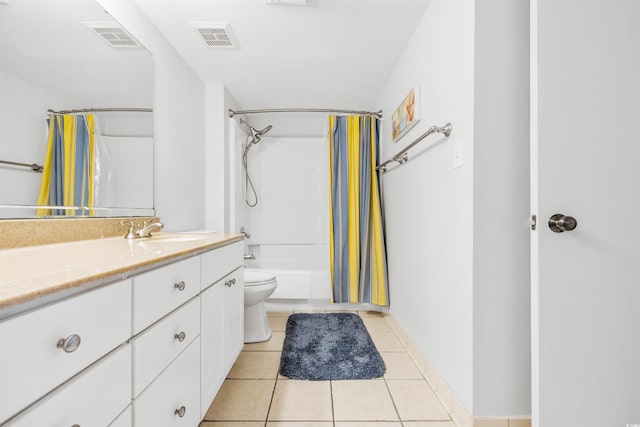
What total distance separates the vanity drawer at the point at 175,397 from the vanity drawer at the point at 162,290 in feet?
0.60

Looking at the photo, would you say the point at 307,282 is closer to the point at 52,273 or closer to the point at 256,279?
the point at 256,279

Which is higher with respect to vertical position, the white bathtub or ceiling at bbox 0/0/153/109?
ceiling at bbox 0/0/153/109

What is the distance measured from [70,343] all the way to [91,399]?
15cm

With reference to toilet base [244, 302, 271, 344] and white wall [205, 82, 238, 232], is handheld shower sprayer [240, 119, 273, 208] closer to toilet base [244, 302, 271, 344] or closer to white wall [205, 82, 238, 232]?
white wall [205, 82, 238, 232]

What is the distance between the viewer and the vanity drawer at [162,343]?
776mm

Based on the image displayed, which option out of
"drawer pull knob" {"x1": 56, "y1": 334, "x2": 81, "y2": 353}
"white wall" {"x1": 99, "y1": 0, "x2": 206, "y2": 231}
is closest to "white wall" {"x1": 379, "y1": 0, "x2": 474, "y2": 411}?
"drawer pull knob" {"x1": 56, "y1": 334, "x2": 81, "y2": 353}

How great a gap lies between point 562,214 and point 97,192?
1926 mm

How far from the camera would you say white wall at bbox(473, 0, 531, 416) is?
119 cm

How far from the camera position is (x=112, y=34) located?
4.98 feet

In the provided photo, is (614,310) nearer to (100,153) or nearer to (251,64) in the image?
(100,153)

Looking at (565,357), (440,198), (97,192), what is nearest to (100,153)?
(97,192)

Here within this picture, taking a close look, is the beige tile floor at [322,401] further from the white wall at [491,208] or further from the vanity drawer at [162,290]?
the vanity drawer at [162,290]

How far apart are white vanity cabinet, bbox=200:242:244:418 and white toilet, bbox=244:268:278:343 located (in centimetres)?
34

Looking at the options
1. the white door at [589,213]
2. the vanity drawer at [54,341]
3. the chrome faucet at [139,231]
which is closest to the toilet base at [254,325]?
the chrome faucet at [139,231]
